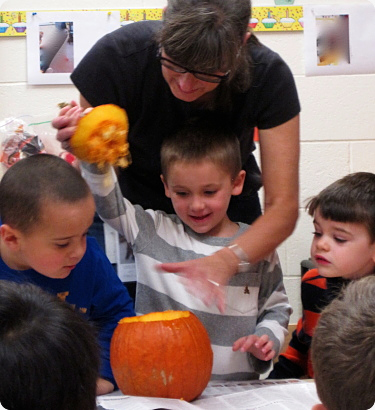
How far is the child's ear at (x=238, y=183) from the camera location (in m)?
1.61

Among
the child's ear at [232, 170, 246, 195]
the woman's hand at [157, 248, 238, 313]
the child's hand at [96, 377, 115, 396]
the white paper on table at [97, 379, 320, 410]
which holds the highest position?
the child's ear at [232, 170, 246, 195]

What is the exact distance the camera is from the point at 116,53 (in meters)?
1.49

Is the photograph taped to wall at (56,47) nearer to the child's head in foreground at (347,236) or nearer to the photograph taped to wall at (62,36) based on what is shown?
the photograph taped to wall at (62,36)

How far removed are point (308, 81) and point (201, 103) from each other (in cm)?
144

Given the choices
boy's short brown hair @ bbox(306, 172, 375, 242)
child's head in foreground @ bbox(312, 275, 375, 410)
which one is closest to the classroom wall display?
boy's short brown hair @ bbox(306, 172, 375, 242)

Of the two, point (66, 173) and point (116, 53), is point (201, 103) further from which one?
point (66, 173)

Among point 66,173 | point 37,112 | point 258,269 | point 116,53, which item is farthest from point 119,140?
point 37,112

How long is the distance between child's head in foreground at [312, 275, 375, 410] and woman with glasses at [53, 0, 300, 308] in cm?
44

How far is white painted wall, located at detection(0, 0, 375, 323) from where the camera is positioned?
282 cm

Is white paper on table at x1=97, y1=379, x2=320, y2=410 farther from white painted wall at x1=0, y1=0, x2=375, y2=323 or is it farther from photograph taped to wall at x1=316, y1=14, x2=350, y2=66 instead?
photograph taped to wall at x1=316, y1=14, x2=350, y2=66

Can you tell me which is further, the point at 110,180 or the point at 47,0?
the point at 47,0

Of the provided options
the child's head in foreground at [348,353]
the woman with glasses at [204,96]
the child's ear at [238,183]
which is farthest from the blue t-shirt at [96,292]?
the child's head in foreground at [348,353]

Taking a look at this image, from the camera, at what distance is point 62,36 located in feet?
9.07

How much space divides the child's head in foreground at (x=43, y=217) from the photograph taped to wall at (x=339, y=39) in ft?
5.93
